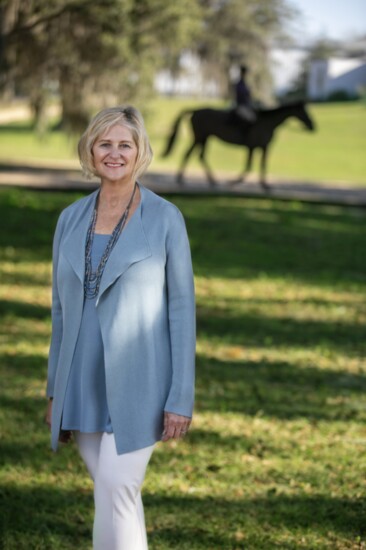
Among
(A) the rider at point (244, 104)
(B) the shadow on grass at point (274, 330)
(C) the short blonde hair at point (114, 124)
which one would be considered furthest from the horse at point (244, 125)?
(C) the short blonde hair at point (114, 124)

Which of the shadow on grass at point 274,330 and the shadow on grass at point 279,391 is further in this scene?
the shadow on grass at point 274,330

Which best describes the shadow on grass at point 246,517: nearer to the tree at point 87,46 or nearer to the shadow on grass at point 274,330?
the shadow on grass at point 274,330

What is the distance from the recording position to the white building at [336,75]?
81.1 meters

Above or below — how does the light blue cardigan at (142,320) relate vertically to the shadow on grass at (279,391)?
above

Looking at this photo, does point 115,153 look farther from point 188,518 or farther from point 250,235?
point 250,235

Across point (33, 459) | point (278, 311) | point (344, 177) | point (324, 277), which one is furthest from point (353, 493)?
point (344, 177)

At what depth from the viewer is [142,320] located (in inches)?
115

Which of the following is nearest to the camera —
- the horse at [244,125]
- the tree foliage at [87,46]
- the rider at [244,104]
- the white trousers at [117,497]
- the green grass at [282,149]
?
the white trousers at [117,497]

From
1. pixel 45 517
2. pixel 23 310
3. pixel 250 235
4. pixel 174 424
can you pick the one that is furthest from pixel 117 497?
pixel 250 235

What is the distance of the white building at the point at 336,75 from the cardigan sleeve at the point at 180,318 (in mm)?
79521

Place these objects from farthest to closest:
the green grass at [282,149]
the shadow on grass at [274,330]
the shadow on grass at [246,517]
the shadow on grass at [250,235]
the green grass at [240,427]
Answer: the green grass at [282,149] < the shadow on grass at [250,235] < the shadow on grass at [274,330] < the green grass at [240,427] < the shadow on grass at [246,517]

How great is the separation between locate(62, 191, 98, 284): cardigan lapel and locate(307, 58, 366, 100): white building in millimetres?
79442

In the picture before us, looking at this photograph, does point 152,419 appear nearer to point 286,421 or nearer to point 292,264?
point 286,421

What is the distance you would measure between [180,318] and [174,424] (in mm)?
321
